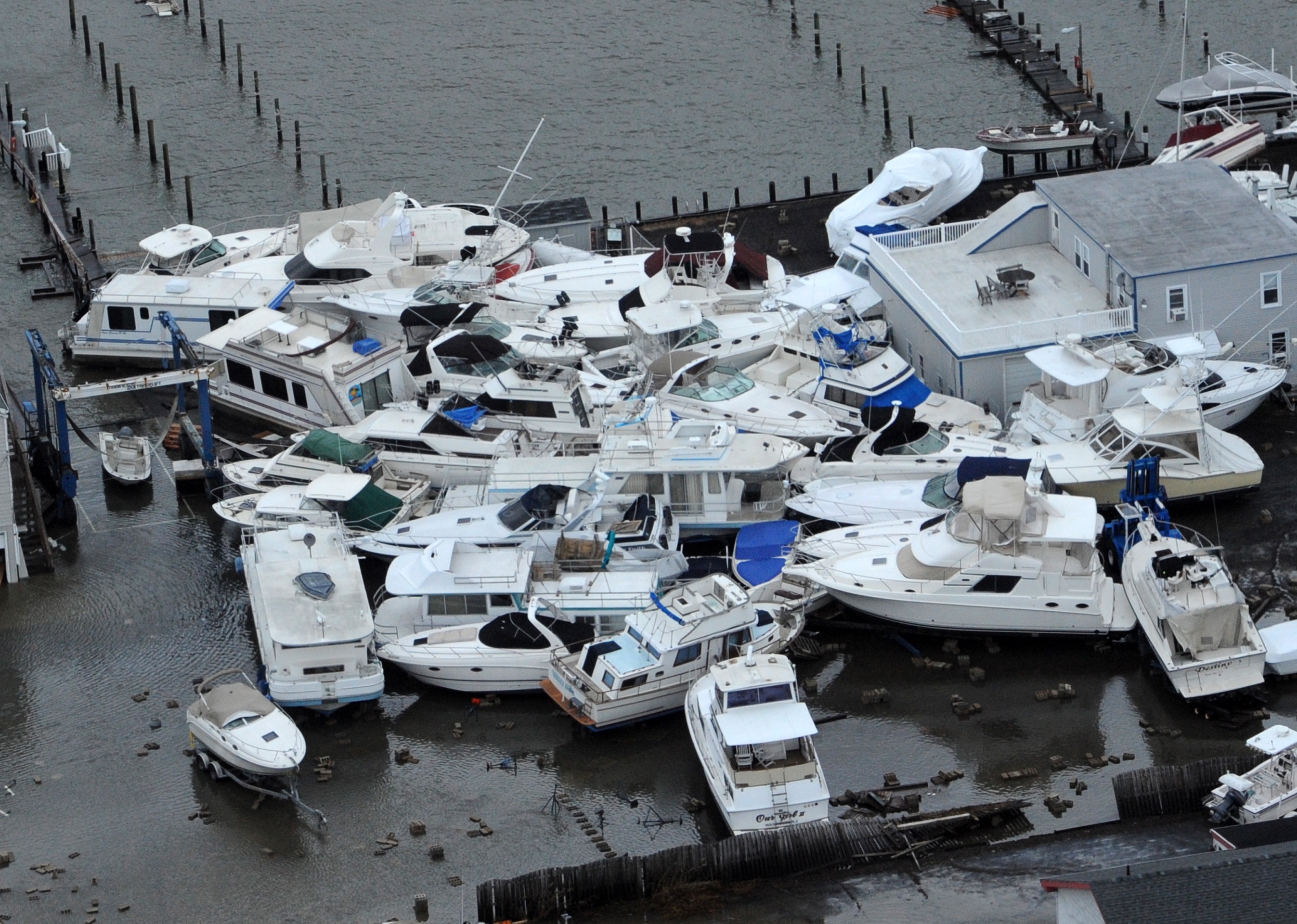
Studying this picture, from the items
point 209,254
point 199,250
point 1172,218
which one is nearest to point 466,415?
point 209,254

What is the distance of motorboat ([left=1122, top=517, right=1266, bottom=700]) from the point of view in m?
38.6

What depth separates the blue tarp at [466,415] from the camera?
46.9 metres

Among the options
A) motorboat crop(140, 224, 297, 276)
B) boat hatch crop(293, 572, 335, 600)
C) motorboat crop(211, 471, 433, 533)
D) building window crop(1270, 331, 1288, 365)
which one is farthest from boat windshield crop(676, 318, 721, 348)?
motorboat crop(140, 224, 297, 276)

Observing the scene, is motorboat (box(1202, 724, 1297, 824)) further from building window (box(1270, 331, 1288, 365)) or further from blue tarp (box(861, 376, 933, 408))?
building window (box(1270, 331, 1288, 365))

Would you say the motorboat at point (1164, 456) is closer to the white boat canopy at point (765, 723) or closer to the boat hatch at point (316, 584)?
the white boat canopy at point (765, 723)

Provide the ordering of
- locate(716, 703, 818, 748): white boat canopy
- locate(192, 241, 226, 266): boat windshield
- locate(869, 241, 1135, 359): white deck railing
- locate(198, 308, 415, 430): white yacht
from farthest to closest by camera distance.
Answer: locate(192, 241, 226, 266): boat windshield, locate(198, 308, 415, 430): white yacht, locate(869, 241, 1135, 359): white deck railing, locate(716, 703, 818, 748): white boat canopy

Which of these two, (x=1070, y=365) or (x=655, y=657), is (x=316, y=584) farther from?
(x=1070, y=365)

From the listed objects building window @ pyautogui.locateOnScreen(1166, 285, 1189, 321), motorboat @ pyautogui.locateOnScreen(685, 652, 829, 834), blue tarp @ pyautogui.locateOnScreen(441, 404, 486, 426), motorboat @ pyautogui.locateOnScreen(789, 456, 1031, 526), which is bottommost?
motorboat @ pyautogui.locateOnScreen(685, 652, 829, 834)

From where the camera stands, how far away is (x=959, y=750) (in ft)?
125

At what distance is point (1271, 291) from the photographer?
48.8m

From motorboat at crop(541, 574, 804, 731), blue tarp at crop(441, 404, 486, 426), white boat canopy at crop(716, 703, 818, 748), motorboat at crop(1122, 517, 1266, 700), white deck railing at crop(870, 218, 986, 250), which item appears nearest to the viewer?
white boat canopy at crop(716, 703, 818, 748)

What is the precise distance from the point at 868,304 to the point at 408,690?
17.6 m

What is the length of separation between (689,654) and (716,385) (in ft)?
34.8

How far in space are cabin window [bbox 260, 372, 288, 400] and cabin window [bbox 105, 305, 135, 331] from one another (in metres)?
5.98
